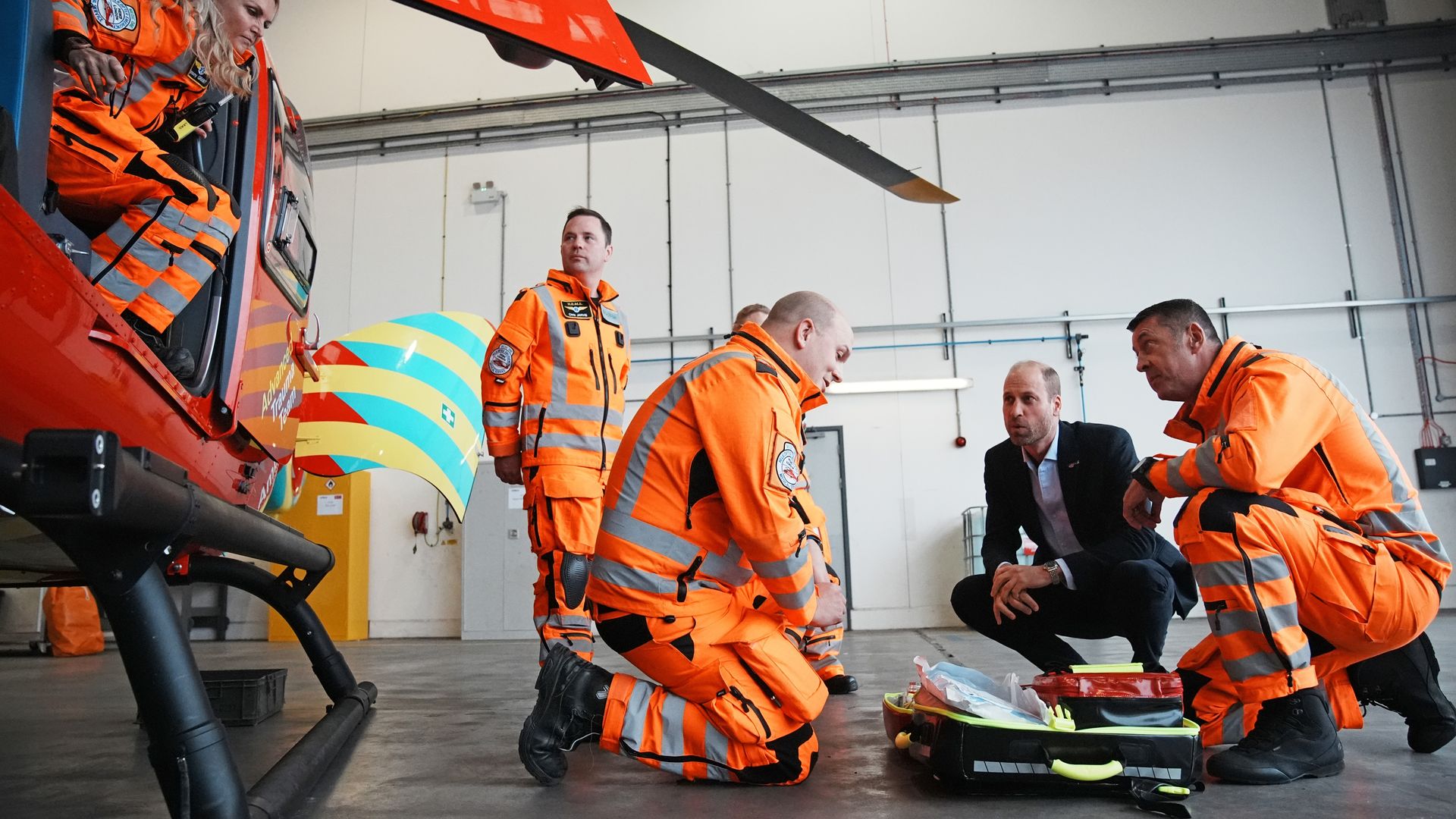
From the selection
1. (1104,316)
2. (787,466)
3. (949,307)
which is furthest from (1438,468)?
(787,466)

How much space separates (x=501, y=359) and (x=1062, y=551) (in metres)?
2.24

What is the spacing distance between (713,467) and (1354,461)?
1669 millimetres

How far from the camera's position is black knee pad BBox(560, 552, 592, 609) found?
319cm

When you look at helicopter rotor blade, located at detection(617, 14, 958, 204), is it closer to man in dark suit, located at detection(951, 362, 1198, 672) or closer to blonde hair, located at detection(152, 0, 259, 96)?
blonde hair, located at detection(152, 0, 259, 96)

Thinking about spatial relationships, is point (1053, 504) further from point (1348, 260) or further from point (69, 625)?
point (1348, 260)

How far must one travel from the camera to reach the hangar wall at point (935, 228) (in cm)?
820

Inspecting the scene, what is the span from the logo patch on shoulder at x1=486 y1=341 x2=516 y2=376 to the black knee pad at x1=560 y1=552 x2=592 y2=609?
0.79 m

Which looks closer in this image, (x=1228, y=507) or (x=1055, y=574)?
(x=1228, y=507)

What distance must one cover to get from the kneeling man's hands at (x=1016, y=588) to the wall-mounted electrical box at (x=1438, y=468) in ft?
23.5

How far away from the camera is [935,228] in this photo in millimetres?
8586

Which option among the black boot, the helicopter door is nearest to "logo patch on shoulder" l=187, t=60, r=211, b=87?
Result: the helicopter door

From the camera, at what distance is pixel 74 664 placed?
18.0 feet

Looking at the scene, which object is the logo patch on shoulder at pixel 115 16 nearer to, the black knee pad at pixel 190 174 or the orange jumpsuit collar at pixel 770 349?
the black knee pad at pixel 190 174

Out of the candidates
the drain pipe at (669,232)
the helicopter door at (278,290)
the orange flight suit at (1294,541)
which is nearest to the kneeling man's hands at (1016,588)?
the orange flight suit at (1294,541)
